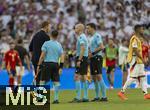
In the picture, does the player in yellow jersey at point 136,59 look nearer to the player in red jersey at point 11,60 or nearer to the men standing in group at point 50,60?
the men standing in group at point 50,60

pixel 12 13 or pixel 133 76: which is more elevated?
pixel 12 13

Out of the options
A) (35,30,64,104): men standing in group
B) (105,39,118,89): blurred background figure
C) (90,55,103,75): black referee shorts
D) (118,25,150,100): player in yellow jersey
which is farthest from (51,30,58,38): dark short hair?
(105,39,118,89): blurred background figure

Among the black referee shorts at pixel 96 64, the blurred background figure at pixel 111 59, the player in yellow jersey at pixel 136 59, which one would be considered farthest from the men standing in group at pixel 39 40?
the blurred background figure at pixel 111 59

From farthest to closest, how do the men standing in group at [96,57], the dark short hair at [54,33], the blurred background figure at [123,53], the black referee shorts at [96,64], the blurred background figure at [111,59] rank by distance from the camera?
the blurred background figure at [123,53] < the blurred background figure at [111,59] < the black referee shorts at [96,64] < the men standing in group at [96,57] < the dark short hair at [54,33]

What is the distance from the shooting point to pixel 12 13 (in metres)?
38.5

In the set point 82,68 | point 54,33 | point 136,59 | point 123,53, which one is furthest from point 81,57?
point 123,53

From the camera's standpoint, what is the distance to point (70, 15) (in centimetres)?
3822

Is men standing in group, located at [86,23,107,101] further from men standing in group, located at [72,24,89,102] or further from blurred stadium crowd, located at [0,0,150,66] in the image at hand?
blurred stadium crowd, located at [0,0,150,66]

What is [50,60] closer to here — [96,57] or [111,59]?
[96,57]

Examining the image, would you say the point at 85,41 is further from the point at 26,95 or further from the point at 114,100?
the point at 26,95

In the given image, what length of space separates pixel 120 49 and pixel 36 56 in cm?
963

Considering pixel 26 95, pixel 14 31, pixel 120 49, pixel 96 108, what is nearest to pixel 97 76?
pixel 96 108

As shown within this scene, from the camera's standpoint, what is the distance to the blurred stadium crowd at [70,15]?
36.9 meters

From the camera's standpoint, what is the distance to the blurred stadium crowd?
121 ft
